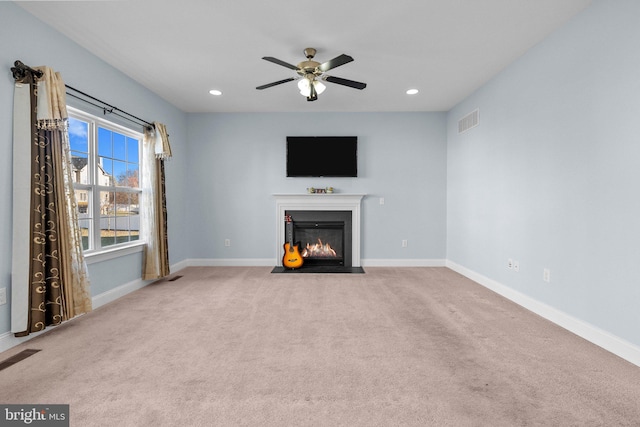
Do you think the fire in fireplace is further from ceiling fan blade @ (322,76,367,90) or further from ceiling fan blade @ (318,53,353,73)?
ceiling fan blade @ (318,53,353,73)

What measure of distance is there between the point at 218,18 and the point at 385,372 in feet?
9.94

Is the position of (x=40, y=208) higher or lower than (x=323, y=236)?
higher

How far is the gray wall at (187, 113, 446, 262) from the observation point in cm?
535

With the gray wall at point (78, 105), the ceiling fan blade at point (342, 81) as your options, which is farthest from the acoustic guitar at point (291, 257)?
the ceiling fan blade at point (342, 81)

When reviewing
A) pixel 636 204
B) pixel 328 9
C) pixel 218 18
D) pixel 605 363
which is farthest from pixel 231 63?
pixel 605 363

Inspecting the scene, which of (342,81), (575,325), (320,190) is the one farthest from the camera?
(320,190)

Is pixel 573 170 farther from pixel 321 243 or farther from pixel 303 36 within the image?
pixel 321 243

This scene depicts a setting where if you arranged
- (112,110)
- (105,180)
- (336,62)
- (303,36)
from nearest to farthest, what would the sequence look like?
1. (336,62)
2. (303,36)
3. (112,110)
4. (105,180)

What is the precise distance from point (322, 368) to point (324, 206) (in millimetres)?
3501

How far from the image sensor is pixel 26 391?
176 cm

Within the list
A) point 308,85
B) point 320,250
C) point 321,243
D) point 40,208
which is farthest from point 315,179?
point 40,208

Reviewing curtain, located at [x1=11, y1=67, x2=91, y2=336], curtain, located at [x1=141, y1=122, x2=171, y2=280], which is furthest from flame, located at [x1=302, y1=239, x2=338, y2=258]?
curtain, located at [x1=11, y1=67, x2=91, y2=336]

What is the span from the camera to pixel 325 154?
17.4ft

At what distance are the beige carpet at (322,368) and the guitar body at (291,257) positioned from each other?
1.77m
